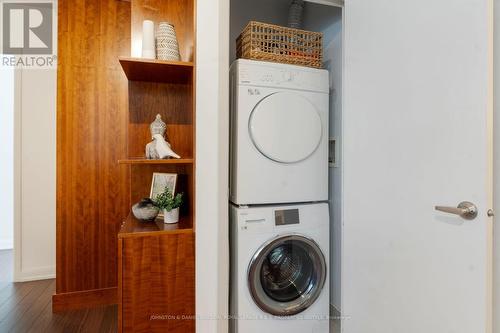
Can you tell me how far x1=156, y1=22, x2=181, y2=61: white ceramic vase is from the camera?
6.01ft

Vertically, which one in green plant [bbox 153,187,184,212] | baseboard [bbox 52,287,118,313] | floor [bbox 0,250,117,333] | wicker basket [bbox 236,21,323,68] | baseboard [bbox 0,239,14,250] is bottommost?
floor [bbox 0,250,117,333]

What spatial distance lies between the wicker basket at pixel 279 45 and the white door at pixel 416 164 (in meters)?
0.29

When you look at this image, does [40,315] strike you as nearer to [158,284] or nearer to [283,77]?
[158,284]

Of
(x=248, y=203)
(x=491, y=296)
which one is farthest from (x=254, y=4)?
(x=491, y=296)

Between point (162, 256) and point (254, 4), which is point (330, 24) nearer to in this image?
point (254, 4)

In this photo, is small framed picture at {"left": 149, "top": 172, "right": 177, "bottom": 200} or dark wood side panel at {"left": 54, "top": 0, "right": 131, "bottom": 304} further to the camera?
dark wood side panel at {"left": 54, "top": 0, "right": 131, "bottom": 304}

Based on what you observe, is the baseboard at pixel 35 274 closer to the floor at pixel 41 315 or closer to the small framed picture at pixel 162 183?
the floor at pixel 41 315

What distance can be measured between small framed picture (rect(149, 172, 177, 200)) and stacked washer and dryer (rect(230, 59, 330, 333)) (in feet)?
1.66

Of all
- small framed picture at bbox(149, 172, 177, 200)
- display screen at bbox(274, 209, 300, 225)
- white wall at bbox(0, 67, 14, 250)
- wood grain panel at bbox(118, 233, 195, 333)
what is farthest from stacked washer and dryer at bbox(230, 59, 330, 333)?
white wall at bbox(0, 67, 14, 250)

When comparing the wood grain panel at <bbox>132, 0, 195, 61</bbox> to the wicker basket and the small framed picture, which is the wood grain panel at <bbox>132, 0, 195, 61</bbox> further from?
the small framed picture

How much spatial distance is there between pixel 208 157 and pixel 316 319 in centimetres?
122

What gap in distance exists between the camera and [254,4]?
246 centimetres

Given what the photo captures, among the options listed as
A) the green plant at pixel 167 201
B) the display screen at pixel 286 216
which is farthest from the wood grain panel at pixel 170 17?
the display screen at pixel 286 216

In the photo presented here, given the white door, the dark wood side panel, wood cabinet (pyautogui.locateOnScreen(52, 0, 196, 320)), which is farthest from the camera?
the dark wood side panel
